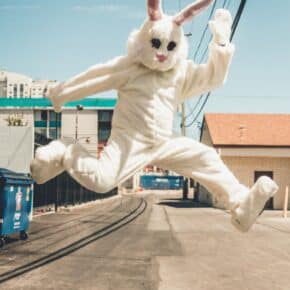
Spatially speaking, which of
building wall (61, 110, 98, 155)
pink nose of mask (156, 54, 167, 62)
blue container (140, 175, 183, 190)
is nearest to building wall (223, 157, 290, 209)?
building wall (61, 110, 98, 155)

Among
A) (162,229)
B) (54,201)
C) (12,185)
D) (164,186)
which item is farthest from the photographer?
(164,186)

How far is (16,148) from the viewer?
21.9 meters

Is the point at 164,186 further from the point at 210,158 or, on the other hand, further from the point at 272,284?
the point at 210,158

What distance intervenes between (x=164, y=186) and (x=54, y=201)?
61.1 metres

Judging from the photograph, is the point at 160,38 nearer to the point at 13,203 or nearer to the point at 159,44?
the point at 159,44

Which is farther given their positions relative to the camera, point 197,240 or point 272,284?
point 197,240

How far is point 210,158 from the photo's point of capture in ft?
12.8

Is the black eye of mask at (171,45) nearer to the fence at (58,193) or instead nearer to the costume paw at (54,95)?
the costume paw at (54,95)

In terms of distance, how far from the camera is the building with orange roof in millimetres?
32750

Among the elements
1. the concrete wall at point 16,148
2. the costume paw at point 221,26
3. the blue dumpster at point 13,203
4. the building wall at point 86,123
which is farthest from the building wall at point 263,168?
the costume paw at point 221,26

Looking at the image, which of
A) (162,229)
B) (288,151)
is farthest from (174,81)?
(288,151)

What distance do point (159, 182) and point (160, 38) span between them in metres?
87.2

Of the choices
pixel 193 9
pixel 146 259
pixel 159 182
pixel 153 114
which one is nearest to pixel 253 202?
pixel 153 114

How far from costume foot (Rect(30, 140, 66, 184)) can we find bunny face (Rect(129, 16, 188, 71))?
0.84m
